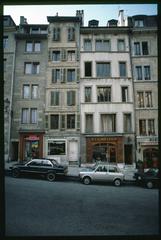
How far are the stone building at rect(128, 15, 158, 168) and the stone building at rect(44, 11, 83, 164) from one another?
21.3ft

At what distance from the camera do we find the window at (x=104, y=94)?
23.8 metres

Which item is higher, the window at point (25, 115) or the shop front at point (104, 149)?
the window at point (25, 115)

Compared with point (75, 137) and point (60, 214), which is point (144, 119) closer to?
point (75, 137)

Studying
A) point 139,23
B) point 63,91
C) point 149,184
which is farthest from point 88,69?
point 149,184

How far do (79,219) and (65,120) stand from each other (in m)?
16.1

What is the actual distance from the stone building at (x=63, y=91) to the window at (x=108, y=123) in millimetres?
2725

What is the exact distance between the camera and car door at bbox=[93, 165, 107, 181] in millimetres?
14320

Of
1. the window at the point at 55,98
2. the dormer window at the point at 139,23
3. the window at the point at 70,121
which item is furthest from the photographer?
the dormer window at the point at 139,23

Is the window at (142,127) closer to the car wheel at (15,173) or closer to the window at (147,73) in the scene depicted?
the window at (147,73)

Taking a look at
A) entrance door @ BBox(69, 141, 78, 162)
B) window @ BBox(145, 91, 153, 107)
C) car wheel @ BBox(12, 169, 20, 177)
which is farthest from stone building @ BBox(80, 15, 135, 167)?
car wheel @ BBox(12, 169, 20, 177)

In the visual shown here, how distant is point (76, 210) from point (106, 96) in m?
16.6

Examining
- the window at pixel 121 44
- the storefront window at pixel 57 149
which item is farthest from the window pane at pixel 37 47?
the storefront window at pixel 57 149

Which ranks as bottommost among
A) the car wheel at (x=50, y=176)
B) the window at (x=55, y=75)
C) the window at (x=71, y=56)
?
the car wheel at (x=50, y=176)

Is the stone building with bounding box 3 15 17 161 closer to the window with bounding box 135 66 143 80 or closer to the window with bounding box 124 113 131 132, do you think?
the window with bounding box 124 113 131 132
